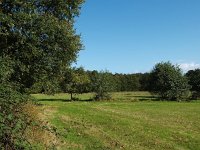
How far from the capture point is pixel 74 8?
34.6 meters

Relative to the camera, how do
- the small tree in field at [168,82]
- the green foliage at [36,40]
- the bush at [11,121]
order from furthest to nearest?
the small tree in field at [168,82] < the green foliage at [36,40] < the bush at [11,121]

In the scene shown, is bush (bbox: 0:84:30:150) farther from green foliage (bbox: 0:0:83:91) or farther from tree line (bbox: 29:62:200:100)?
tree line (bbox: 29:62:200:100)

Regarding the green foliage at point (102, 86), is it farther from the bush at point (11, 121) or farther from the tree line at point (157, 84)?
the bush at point (11, 121)

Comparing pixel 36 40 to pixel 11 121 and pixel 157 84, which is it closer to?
pixel 11 121

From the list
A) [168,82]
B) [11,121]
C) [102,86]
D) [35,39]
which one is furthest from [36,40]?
[168,82]

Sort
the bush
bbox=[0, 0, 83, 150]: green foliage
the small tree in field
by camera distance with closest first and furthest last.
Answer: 1. the bush
2. bbox=[0, 0, 83, 150]: green foliage
3. the small tree in field

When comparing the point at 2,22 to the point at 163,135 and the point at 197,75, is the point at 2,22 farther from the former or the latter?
the point at 197,75

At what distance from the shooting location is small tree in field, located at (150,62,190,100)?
9825cm

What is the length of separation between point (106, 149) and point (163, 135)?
286 inches

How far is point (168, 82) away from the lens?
10000 centimetres

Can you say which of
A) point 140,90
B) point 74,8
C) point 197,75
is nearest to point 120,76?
point 140,90

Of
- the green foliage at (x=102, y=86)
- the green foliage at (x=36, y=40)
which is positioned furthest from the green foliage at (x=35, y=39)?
the green foliage at (x=102, y=86)

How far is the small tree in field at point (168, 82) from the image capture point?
98.2m

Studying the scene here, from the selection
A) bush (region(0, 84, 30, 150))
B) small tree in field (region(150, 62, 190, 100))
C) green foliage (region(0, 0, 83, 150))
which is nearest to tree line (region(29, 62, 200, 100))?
small tree in field (region(150, 62, 190, 100))
